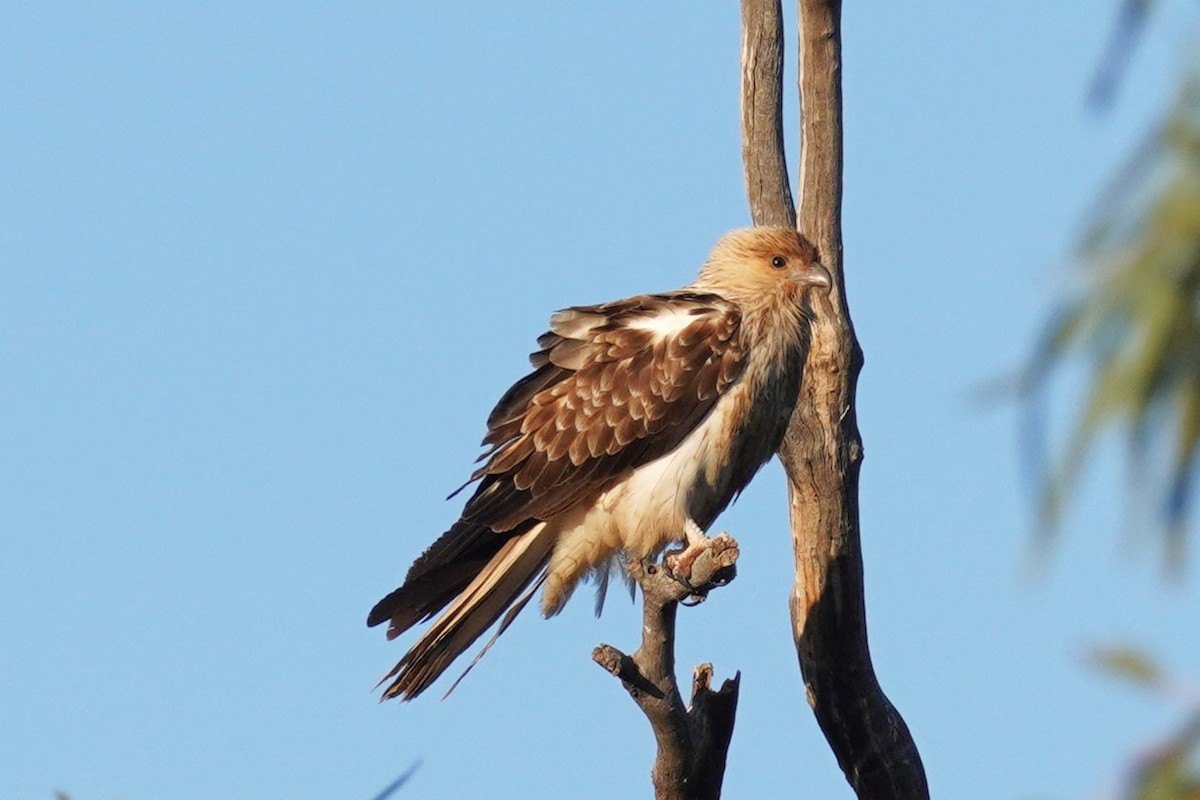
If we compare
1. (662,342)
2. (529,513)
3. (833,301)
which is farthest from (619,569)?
(833,301)

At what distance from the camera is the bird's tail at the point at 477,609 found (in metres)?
6.68

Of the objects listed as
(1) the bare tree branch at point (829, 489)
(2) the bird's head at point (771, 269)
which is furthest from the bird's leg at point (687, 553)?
(2) the bird's head at point (771, 269)

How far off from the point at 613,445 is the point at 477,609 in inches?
32.1

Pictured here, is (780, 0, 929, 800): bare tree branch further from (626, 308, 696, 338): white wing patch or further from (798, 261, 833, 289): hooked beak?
(626, 308, 696, 338): white wing patch

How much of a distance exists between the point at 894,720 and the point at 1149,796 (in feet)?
16.7

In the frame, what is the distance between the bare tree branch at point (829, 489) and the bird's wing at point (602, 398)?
54cm

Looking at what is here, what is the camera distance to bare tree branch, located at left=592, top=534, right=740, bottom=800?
5891 millimetres

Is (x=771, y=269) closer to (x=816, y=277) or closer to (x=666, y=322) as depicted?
(x=816, y=277)

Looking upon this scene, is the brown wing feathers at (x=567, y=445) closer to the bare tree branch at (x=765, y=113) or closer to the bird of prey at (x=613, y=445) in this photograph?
the bird of prey at (x=613, y=445)

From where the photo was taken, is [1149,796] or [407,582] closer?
[1149,796]

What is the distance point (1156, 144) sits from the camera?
2.18 metres

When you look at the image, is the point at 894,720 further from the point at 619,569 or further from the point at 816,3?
the point at 816,3

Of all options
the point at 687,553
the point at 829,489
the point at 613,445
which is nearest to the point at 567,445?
the point at 613,445

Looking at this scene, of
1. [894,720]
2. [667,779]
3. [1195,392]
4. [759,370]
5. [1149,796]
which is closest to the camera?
[1149,796]
